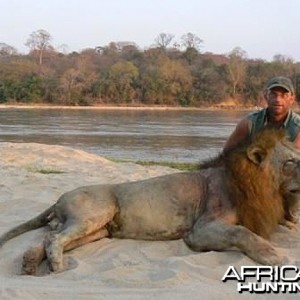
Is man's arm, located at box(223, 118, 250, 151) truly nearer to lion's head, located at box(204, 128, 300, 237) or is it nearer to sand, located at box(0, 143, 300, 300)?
lion's head, located at box(204, 128, 300, 237)

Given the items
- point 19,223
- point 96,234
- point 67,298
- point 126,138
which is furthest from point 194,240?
point 126,138

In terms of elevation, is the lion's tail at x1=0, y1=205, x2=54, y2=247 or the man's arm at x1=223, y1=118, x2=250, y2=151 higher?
the man's arm at x1=223, y1=118, x2=250, y2=151

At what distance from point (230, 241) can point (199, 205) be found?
62 cm

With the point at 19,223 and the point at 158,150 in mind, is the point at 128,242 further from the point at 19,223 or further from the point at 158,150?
the point at 158,150

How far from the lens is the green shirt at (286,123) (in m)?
5.96

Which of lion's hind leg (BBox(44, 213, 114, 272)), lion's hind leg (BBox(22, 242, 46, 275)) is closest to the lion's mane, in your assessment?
lion's hind leg (BBox(44, 213, 114, 272))

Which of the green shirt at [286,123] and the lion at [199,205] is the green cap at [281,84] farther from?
the lion at [199,205]

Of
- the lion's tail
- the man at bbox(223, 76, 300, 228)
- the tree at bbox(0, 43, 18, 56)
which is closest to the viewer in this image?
the lion's tail

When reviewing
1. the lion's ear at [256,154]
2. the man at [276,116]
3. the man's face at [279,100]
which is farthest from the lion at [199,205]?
the man's face at [279,100]

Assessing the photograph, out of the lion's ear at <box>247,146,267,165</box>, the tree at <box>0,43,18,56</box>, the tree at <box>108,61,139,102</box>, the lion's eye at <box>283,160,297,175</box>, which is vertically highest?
the tree at <box>0,43,18,56</box>

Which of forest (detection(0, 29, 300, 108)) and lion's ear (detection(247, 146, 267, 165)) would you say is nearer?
lion's ear (detection(247, 146, 267, 165))

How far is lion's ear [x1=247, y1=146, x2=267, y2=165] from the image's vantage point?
5215mm

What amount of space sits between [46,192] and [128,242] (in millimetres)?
2663

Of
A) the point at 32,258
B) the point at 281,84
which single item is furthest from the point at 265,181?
the point at 32,258
